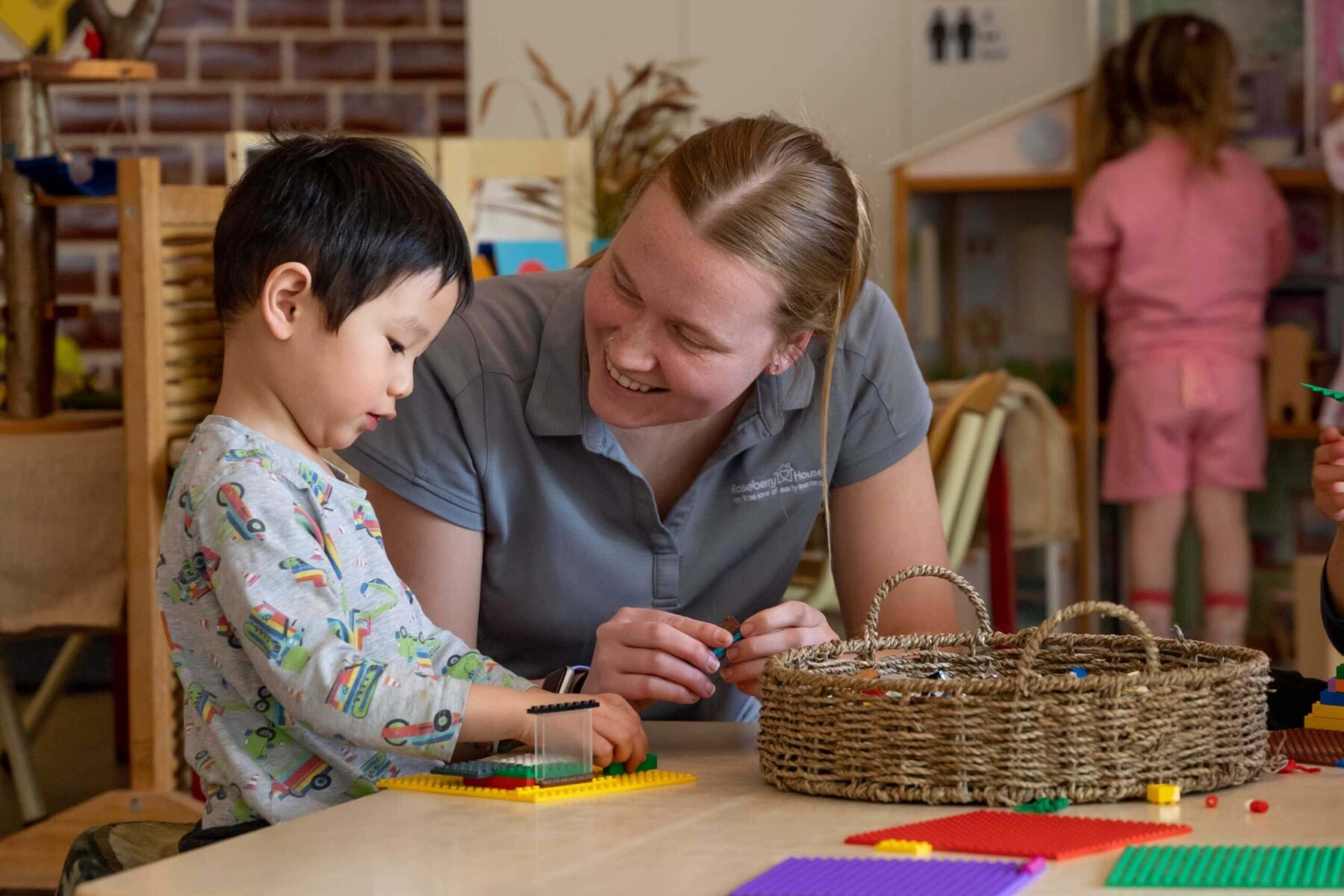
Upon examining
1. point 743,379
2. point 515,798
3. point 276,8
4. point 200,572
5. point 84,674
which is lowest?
point 84,674

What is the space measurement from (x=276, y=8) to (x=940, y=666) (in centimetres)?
345

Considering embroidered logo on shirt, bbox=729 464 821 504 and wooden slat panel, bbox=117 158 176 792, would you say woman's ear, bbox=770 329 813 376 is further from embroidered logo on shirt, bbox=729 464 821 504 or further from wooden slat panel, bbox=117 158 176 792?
wooden slat panel, bbox=117 158 176 792

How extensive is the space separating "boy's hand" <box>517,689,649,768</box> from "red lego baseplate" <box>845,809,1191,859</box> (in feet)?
0.75

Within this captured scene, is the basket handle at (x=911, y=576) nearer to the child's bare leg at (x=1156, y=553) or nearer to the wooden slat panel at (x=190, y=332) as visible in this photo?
the wooden slat panel at (x=190, y=332)

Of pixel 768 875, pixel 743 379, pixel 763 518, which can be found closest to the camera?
pixel 768 875

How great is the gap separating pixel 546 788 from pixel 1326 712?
555 millimetres

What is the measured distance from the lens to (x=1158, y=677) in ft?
2.93

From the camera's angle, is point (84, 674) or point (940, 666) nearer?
point (940, 666)

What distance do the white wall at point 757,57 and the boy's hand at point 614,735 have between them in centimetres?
304

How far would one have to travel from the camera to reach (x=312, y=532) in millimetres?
1038

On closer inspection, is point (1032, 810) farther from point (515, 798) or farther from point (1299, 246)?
point (1299, 246)

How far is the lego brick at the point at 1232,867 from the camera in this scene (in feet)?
2.35

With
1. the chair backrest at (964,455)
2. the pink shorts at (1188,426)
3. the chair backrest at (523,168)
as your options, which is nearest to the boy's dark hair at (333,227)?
the chair backrest at (964,455)

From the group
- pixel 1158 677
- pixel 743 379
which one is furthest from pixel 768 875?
pixel 743 379
